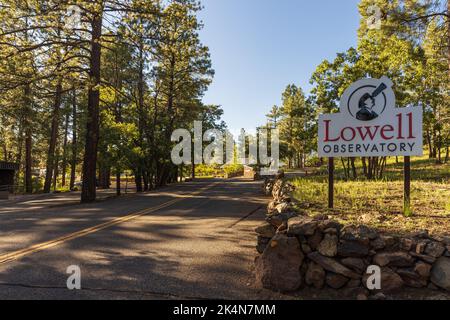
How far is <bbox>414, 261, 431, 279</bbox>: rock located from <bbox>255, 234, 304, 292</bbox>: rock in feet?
4.95

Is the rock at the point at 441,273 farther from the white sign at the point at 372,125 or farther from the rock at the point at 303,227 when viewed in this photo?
the white sign at the point at 372,125

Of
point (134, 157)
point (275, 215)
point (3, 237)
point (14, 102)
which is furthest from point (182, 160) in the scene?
point (275, 215)

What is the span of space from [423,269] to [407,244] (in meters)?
0.35

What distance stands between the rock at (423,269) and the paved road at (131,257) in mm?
2084

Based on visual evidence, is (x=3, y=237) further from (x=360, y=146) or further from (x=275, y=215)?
(x=360, y=146)

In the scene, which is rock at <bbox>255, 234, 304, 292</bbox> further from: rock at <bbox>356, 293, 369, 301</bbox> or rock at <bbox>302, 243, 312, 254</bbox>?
rock at <bbox>356, 293, 369, 301</bbox>

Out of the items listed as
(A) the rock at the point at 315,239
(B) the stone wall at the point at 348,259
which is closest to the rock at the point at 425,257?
(B) the stone wall at the point at 348,259

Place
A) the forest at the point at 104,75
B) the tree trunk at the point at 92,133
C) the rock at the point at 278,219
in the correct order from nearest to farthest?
the rock at the point at 278,219 < the forest at the point at 104,75 < the tree trunk at the point at 92,133

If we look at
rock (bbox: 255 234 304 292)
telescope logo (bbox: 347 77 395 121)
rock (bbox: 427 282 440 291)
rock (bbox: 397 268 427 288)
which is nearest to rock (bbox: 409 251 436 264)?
rock (bbox: 397 268 427 288)

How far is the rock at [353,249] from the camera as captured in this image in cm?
413

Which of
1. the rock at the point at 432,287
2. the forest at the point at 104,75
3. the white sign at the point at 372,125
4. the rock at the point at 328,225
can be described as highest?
the forest at the point at 104,75

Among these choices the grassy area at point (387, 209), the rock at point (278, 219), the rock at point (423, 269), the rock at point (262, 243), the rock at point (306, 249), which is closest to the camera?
the rock at point (423, 269)

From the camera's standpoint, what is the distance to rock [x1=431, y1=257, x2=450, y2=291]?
3799mm
